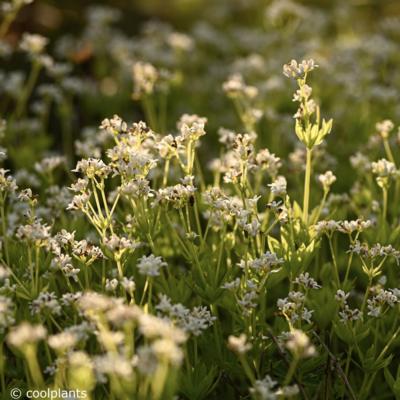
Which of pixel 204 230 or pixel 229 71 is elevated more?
pixel 229 71

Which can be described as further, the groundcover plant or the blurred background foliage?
the blurred background foliage

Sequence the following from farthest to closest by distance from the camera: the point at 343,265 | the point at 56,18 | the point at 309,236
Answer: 1. the point at 56,18
2. the point at 343,265
3. the point at 309,236

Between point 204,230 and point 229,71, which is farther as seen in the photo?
point 229,71

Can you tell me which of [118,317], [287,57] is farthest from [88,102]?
[118,317]

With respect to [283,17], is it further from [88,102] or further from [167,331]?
[167,331]
